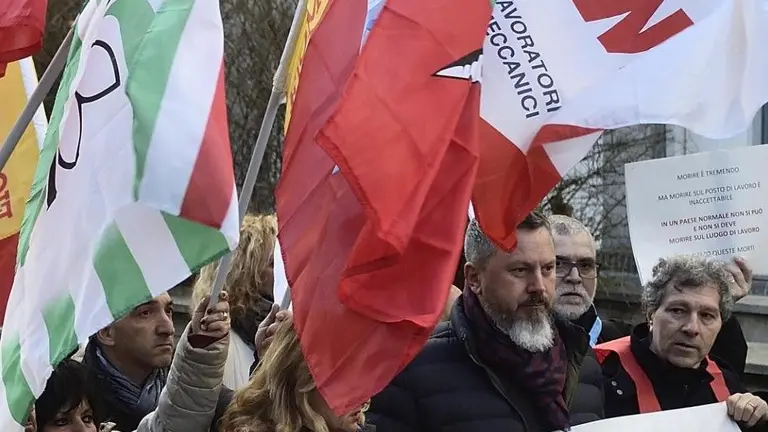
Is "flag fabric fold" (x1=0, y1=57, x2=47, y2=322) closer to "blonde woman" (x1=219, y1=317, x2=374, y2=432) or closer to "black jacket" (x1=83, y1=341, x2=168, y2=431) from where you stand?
"black jacket" (x1=83, y1=341, x2=168, y2=431)

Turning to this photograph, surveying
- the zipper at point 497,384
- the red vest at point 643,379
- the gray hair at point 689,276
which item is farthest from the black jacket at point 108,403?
the gray hair at point 689,276

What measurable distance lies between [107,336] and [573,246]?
1.70 metres

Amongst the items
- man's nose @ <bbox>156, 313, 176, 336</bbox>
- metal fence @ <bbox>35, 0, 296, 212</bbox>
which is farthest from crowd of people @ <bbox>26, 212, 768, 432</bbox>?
metal fence @ <bbox>35, 0, 296, 212</bbox>

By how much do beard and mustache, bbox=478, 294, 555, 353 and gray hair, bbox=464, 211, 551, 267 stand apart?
0.43 ft

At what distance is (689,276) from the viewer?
438cm

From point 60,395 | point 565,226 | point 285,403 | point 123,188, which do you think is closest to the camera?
point 123,188

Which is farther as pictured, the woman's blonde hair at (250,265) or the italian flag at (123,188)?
the woman's blonde hair at (250,265)

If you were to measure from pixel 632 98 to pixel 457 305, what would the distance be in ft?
2.59

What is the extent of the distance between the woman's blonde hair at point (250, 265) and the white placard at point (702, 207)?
1.30 m

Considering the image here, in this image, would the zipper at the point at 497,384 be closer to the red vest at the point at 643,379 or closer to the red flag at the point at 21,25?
the red vest at the point at 643,379

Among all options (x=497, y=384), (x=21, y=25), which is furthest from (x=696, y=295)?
(x=21, y=25)

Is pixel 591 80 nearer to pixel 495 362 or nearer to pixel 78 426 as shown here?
pixel 495 362

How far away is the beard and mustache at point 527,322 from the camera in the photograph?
3.78 m

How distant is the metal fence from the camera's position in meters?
13.5
